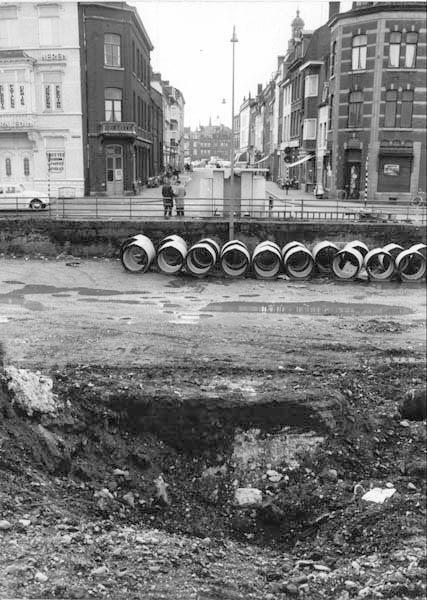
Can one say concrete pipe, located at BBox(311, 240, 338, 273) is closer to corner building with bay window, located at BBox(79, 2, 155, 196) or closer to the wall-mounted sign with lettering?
corner building with bay window, located at BBox(79, 2, 155, 196)

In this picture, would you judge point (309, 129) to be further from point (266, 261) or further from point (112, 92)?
point (266, 261)

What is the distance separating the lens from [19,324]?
6.55 meters

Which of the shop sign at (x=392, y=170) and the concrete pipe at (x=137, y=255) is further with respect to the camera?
the concrete pipe at (x=137, y=255)

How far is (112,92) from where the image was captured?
4.43 metres

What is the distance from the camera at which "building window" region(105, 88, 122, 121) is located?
14.4ft

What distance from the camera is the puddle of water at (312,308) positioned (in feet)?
24.8

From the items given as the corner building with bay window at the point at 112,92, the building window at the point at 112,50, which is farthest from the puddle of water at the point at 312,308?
the building window at the point at 112,50

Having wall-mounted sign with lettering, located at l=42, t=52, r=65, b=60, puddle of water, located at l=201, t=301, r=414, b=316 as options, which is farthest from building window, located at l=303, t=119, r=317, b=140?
puddle of water, located at l=201, t=301, r=414, b=316

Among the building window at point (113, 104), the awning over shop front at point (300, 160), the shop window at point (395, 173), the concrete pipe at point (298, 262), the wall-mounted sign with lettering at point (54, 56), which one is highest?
the wall-mounted sign with lettering at point (54, 56)

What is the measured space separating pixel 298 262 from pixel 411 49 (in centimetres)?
636

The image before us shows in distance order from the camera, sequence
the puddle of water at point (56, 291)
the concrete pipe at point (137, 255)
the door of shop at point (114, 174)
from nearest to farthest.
Answer: the door of shop at point (114, 174)
the puddle of water at point (56, 291)
the concrete pipe at point (137, 255)

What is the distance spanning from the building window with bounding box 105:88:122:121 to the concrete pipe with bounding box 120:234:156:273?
5.49 meters

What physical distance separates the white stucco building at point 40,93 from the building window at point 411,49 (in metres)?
2.14

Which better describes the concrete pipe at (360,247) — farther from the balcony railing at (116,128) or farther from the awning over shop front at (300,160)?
the balcony railing at (116,128)
